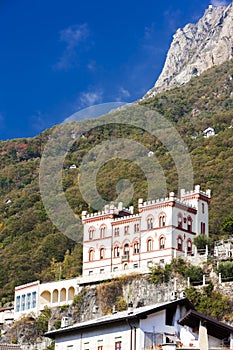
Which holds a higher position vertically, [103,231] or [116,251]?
[103,231]

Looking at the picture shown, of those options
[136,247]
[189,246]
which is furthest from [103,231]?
[189,246]

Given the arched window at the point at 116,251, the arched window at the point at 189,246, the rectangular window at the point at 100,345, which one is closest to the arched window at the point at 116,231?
the arched window at the point at 116,251

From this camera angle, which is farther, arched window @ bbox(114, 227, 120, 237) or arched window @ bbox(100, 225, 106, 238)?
arched window @ bbox(100, 225, 106, 238)

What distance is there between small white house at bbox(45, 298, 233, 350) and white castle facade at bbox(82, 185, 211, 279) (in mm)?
41291

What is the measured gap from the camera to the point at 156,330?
50.3m

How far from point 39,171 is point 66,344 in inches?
5640

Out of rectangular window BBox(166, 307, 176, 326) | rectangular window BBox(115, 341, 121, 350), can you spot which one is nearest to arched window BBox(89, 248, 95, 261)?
rectangular window BBox(166, 307, 176, 326)

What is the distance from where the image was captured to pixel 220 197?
132m

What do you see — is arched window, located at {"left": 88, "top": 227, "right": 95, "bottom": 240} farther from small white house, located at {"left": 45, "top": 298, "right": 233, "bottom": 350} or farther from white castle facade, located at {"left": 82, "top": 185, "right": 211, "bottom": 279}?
small white house, located at {"left": 45, "top": 298, "right": 233, "bottom": 350}

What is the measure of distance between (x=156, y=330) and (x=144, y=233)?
156ft

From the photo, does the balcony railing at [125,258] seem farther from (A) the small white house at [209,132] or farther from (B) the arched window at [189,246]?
(A) the small white house at [209,132]

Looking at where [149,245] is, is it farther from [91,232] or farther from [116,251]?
[91,232]

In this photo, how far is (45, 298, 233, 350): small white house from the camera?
4947cm

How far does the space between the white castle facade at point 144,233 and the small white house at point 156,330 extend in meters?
41.3
